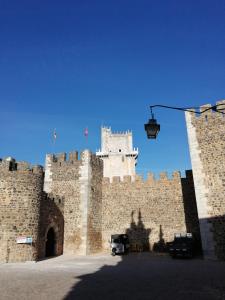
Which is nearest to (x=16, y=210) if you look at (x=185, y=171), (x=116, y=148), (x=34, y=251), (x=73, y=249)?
(x=34, y=251)

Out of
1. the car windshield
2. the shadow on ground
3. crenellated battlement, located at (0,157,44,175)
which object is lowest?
the shadow on ground

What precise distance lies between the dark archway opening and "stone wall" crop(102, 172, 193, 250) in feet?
12.7

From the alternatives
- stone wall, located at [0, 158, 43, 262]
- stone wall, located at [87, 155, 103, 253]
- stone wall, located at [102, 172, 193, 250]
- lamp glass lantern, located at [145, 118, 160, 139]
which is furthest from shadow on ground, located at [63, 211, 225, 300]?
stone wall, located at [87, 155, 103, 253]

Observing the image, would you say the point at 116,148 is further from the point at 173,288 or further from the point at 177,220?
the point at 173,288

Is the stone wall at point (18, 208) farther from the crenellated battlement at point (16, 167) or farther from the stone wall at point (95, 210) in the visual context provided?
the stone wall at point (95, 210)

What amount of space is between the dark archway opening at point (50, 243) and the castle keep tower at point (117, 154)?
23.0 m

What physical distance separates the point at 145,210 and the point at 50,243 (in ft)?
22.5

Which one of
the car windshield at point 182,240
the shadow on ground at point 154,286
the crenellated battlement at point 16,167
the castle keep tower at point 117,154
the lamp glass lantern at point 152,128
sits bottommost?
the shadow on ground at point 154,286

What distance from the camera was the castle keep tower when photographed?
41.4m

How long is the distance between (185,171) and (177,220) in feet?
11.4

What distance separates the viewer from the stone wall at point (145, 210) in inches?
748

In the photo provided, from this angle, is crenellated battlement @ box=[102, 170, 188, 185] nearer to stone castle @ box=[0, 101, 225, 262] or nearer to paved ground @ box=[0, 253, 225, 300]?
stone castle @ box=[0, 101, 225, 262]

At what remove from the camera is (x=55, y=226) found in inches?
705

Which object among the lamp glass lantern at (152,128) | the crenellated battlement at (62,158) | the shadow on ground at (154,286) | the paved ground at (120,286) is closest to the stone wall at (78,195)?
the crenellated battlement at (62,158)
